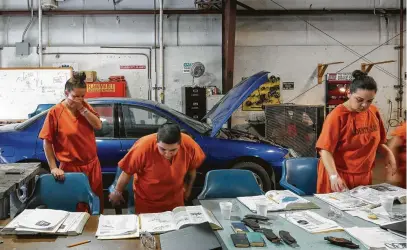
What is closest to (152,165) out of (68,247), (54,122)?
(68,247)

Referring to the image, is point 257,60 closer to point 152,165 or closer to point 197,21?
point 197,21

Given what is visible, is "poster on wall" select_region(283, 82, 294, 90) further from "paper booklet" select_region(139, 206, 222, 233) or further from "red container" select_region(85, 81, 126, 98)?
"paper booklet" select_region(139, 206, 222, 233)

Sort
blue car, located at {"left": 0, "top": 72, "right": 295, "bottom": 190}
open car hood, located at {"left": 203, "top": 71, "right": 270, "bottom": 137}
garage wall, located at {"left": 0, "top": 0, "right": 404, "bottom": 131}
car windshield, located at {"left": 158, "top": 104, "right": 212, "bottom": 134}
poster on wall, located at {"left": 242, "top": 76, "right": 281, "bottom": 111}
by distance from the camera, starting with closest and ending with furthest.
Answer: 1. open car hood, located at {"left": 203, "top": 71, "right": 270, "bottom": 137}
2. blue car, located at {"left": 0, "top": 72, "right": 295, "bottom": 190}
3. car windshield, located at {"left": 158, "top": 104, "right": 212, "bottom": 134}
4. garage wall, located at {"left": 0, "top": 0, "right": 404, "bottom": 131}
5. poster on wall, located at {"left": 242, "top": 76, "right": 281, "bottom": 111}

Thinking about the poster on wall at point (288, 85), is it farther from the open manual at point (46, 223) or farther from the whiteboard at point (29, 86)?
the open manual at point (46, 223)

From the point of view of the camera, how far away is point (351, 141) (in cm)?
300

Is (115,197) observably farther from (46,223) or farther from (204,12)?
(204,12)

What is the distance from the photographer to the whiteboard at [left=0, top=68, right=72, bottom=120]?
25.5 ft

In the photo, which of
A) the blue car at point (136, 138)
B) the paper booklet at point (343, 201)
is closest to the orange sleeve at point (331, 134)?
the paper booklet at point (343, 201)

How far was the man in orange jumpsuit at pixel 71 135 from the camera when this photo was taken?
11.1 ft

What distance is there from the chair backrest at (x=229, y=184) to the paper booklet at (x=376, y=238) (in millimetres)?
1102

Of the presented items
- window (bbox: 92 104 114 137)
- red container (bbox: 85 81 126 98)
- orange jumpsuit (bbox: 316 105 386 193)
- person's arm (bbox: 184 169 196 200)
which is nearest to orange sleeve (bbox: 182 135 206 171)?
person's arm (bbox: 184 169 196 200)

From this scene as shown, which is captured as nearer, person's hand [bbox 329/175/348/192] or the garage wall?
person's hand [bbox 329/175/348/192]

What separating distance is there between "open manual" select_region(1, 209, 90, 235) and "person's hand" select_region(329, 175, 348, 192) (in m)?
1.74

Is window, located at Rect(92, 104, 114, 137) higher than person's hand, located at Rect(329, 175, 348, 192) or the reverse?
higher
